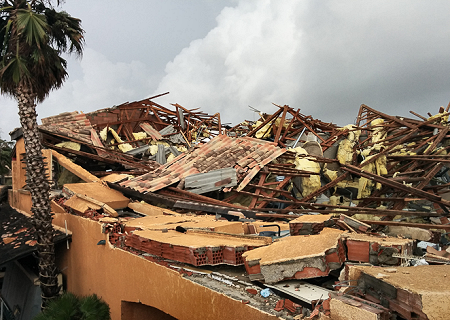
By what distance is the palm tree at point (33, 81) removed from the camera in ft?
23.2

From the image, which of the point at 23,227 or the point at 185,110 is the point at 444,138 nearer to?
the point at 185,110

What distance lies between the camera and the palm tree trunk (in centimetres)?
729

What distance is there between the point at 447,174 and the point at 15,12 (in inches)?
580

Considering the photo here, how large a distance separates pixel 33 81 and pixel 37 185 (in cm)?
245

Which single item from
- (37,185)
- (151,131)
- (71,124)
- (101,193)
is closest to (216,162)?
(101,193)

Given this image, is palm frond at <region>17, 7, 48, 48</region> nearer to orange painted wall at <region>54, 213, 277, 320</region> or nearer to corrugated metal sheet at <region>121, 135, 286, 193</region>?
orange painted wall at <region>54, 213, 277, 320</region>

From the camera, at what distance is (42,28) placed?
704 centimetres

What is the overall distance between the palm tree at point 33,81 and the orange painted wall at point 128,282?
2.05 feet

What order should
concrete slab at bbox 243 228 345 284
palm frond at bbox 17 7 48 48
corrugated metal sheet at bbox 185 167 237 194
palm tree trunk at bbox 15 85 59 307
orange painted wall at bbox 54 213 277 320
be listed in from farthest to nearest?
corrugated metal sheet at bbox 185 167 237 194 → palm tree trunk at bbox 15 85 59 307 → palm frond at bbox 17 7 48 48 → orange painted wall at bbox 54 213 277 320 → concrete slab at bbox 243 228 345 284

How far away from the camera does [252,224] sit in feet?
21.0

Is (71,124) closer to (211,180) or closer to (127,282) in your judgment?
(211,180)

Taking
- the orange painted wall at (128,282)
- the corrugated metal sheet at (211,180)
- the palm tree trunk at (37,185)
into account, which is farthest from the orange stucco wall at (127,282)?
the corrugated metal sheet at (211,180)

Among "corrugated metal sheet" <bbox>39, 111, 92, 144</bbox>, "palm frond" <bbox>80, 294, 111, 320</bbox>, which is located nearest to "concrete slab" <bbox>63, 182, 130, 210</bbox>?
"palm frond" <bbox>80, 294, 111, 320</bbox>

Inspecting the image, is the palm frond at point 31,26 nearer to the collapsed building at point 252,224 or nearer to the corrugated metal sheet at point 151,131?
the collapsed building at point 252,224
